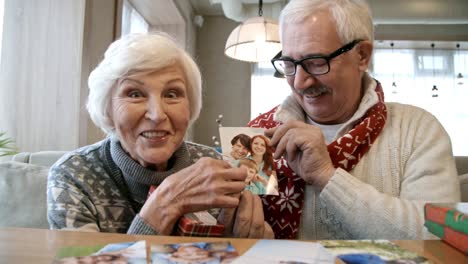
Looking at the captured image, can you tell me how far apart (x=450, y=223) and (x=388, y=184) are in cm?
51

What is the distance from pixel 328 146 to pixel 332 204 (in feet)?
0.67

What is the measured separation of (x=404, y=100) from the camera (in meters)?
6.41

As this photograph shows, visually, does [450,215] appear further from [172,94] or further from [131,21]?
Answer: [131,21]

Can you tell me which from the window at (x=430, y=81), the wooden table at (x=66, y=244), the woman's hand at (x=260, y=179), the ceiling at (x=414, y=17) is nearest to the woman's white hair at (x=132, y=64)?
the woman's hand at (x=260, y=179)

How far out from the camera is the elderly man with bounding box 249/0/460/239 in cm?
104

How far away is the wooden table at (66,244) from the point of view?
1.78 ft

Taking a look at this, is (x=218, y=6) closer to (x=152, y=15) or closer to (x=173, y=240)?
(x=152, y=15)

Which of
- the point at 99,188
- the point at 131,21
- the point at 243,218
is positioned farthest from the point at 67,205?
the point at 131,21

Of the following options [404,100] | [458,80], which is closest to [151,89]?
[404,100]

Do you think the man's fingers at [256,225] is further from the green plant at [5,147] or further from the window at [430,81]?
the window at [430,81]

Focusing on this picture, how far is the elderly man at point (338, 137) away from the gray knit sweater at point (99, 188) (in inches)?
14.8

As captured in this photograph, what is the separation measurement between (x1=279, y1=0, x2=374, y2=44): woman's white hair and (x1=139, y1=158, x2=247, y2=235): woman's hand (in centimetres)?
55

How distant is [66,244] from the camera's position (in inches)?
23.3

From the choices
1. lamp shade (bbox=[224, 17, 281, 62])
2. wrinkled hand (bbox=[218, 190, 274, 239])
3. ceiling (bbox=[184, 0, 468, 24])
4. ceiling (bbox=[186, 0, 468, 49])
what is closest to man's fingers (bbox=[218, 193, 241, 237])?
wrinkled hand (bbox=[218, 190, 274, 239])
